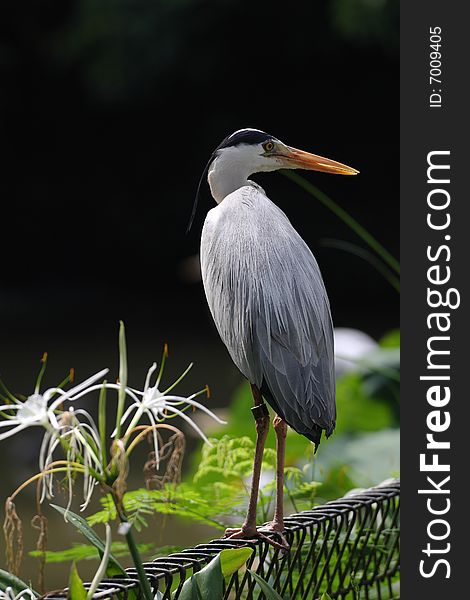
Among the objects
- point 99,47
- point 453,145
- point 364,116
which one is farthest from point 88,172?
point 453,145

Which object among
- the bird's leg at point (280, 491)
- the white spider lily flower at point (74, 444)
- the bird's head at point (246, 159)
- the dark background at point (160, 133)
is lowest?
the white spider lily flower at point (74, 444)

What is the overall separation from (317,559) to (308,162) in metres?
0.57

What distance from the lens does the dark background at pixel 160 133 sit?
1008cm

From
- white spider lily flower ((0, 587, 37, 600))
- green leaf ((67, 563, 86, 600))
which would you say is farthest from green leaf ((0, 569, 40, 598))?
green leaf ((67, 563, 86, 600))

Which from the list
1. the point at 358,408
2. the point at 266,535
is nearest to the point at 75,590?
the point at 266,535

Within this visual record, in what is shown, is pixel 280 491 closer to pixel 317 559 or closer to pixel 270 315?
pixel 317 559

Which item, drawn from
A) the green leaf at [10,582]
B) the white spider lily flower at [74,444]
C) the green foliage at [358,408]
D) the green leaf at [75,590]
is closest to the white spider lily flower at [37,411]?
the white spider lily flower at [74,444]

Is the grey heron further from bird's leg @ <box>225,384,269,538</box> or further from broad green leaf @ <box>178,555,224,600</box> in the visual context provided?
broad green leaf @ <box>178,555,224,600</box>

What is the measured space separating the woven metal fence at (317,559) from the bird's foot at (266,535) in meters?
0.01

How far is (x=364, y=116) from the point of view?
1159cm

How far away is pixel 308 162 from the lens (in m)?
1.63

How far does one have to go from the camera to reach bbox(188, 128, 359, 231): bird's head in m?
1.59

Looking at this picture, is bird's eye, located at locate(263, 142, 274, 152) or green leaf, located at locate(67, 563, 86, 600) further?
bird's eye, located at locate(263, 142, 274, 152)

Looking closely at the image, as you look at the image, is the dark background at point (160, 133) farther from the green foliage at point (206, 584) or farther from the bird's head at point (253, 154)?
the green foliage at point (206, 584)
